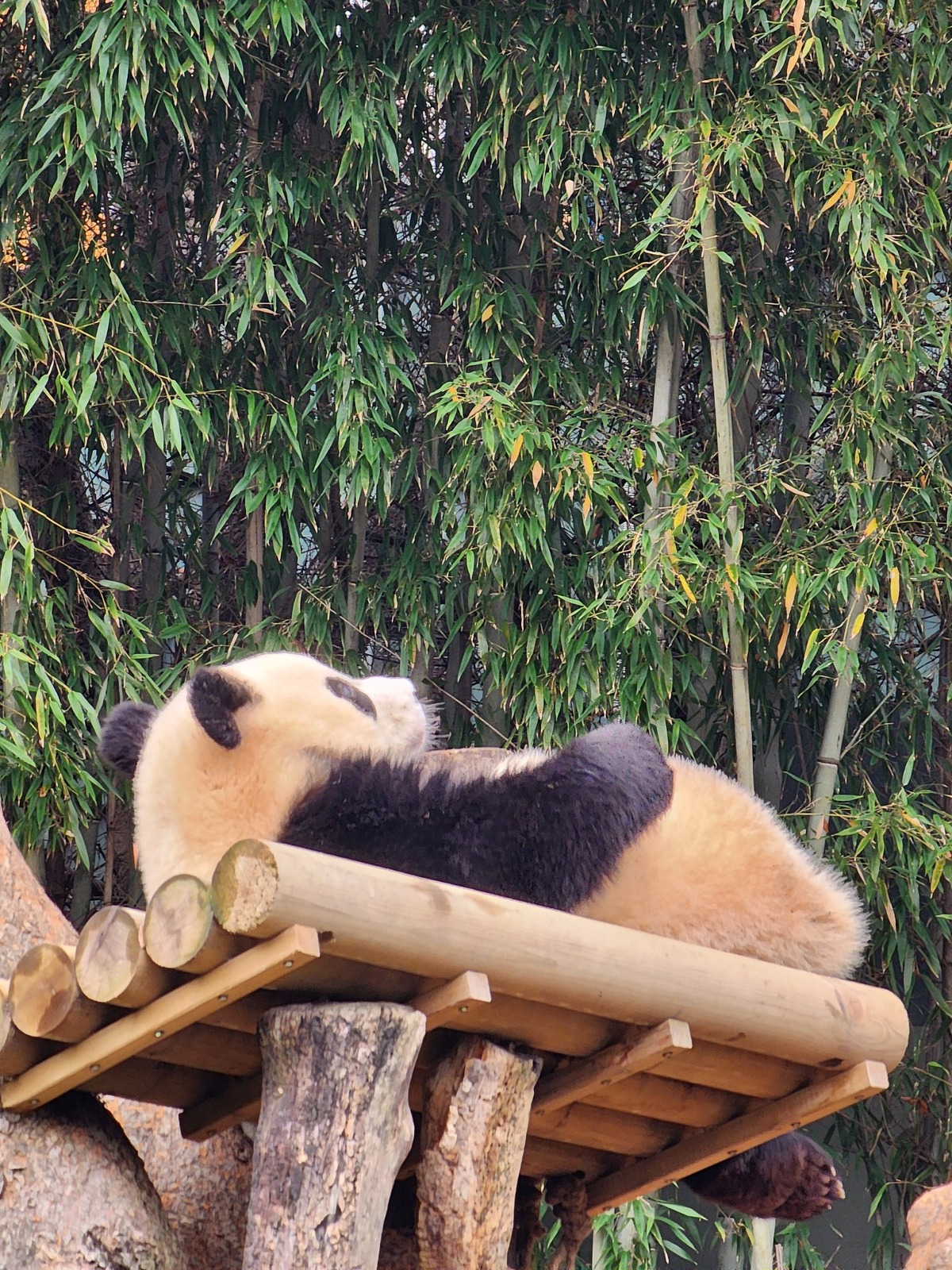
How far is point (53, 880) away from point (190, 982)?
9.22 feet

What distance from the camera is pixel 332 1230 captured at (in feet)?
6.72

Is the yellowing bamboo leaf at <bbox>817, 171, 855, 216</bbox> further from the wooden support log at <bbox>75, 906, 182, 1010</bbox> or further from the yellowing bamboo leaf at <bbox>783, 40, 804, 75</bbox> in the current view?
the wooden support log at <bbox>75, 906, 182, 1010</bbox>

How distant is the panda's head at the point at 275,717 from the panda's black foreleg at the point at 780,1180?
0.94 meters

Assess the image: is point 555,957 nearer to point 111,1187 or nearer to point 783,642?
point 111,1187

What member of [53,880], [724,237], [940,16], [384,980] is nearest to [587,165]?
[724,237]

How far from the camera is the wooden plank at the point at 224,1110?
244 centimetres

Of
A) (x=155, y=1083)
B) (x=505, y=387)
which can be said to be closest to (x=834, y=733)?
(x=505, y=387)

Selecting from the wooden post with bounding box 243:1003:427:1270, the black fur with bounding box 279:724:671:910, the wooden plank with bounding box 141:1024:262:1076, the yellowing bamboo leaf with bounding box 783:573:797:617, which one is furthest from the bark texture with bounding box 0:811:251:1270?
the yellowing bamboo leaf with bounding box 783:573:797:617

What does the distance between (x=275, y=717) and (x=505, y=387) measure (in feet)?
6.60

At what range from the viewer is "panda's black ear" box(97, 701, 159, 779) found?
108 inches

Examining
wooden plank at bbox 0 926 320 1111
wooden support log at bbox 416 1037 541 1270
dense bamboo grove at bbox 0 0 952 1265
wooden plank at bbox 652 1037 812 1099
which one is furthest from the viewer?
dense bamboo grove at bbox 0 0 952 1265

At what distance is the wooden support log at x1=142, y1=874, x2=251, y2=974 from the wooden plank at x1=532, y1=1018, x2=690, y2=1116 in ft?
2.08

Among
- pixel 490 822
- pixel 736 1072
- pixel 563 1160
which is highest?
pixel 490 822

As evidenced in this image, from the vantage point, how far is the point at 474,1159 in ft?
7.25
